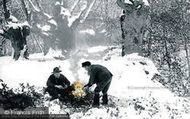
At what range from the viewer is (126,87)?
18250mm

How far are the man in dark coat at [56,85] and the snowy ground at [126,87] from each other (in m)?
0.44

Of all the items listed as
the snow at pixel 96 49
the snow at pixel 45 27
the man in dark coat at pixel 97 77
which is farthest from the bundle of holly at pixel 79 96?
the snow at pixel 96 49

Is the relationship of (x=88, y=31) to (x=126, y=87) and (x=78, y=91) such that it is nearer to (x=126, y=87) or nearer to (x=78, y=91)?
(x=126, y=87)

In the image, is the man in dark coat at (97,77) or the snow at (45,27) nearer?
the man in dark coat at (97,77)

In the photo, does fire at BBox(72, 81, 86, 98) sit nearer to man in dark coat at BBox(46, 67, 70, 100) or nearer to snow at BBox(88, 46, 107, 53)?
man in dark coat at BBox(46, 67, 70, 100)

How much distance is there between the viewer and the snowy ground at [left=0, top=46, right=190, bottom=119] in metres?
13.7

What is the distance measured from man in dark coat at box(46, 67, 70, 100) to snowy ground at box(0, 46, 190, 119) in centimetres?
44

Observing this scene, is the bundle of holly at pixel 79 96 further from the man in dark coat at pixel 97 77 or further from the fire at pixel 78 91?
the man in dark coat at pixel 97 77

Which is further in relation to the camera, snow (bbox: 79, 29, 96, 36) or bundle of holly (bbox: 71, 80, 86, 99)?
snow (bbox: 79, 29, 96, 36)

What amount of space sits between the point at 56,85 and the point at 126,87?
4912mm

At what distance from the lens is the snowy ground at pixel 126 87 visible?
13679 millimetres

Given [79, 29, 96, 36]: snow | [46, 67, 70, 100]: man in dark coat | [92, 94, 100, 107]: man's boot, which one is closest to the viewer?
[92, 94, 100, 107]: man's boot

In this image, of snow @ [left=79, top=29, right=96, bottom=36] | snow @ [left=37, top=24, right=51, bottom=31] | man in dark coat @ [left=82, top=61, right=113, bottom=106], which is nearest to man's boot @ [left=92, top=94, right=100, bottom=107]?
man in dark coat @ [left=82, top=61, right=113, bottom=106]

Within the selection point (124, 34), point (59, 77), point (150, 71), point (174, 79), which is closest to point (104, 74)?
point (59, 77)
